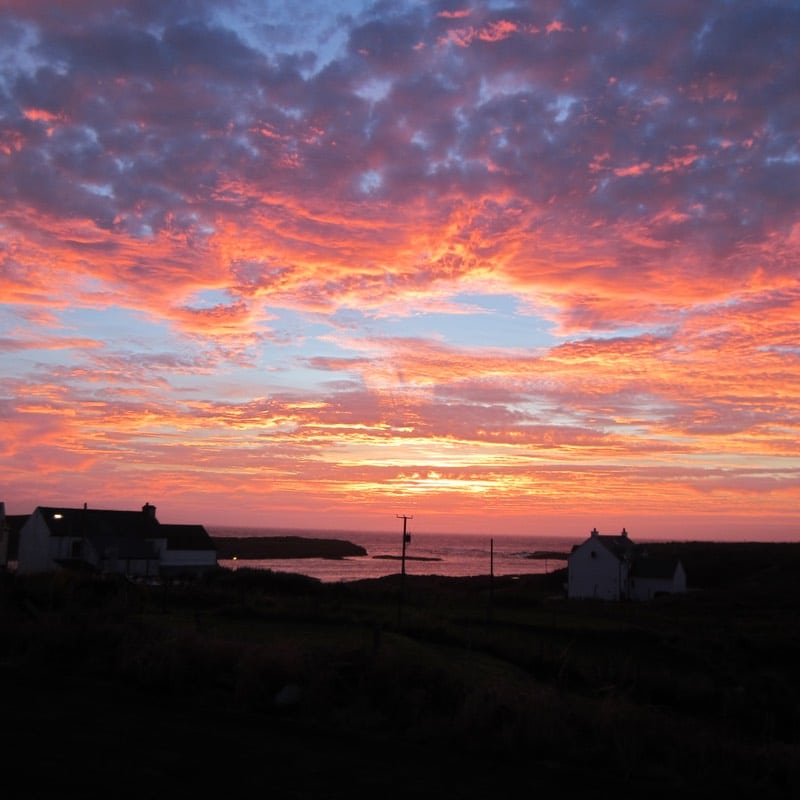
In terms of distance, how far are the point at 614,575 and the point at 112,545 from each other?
40521 millimetres

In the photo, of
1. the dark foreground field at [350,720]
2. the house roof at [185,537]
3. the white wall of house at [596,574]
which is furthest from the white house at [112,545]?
the dark foreground field at [350,720]

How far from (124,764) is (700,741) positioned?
816 cm

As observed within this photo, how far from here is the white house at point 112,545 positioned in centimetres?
6188

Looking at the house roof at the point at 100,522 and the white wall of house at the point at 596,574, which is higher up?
the house roof at the point at 100,522

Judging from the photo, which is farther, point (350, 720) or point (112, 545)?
point (112, 545)

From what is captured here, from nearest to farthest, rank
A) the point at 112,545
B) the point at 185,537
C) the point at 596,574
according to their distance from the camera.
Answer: the point at 112,545, the point at 185,537, the point at 596,574

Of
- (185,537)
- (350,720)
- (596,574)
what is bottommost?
(350,720)

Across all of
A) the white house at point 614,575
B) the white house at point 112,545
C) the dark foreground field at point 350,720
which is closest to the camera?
the dark foreground field at point 350,720

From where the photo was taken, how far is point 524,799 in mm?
9805

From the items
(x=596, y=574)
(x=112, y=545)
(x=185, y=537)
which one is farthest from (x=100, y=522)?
(x=596, y=574)

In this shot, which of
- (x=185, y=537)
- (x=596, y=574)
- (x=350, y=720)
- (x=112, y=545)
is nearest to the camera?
(x=350, y=720)

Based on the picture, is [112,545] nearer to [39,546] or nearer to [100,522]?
[100,522]

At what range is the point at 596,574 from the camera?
7112 centimetres

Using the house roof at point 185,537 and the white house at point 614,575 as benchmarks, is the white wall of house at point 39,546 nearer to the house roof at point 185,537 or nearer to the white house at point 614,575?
the house roof at point 185,537
